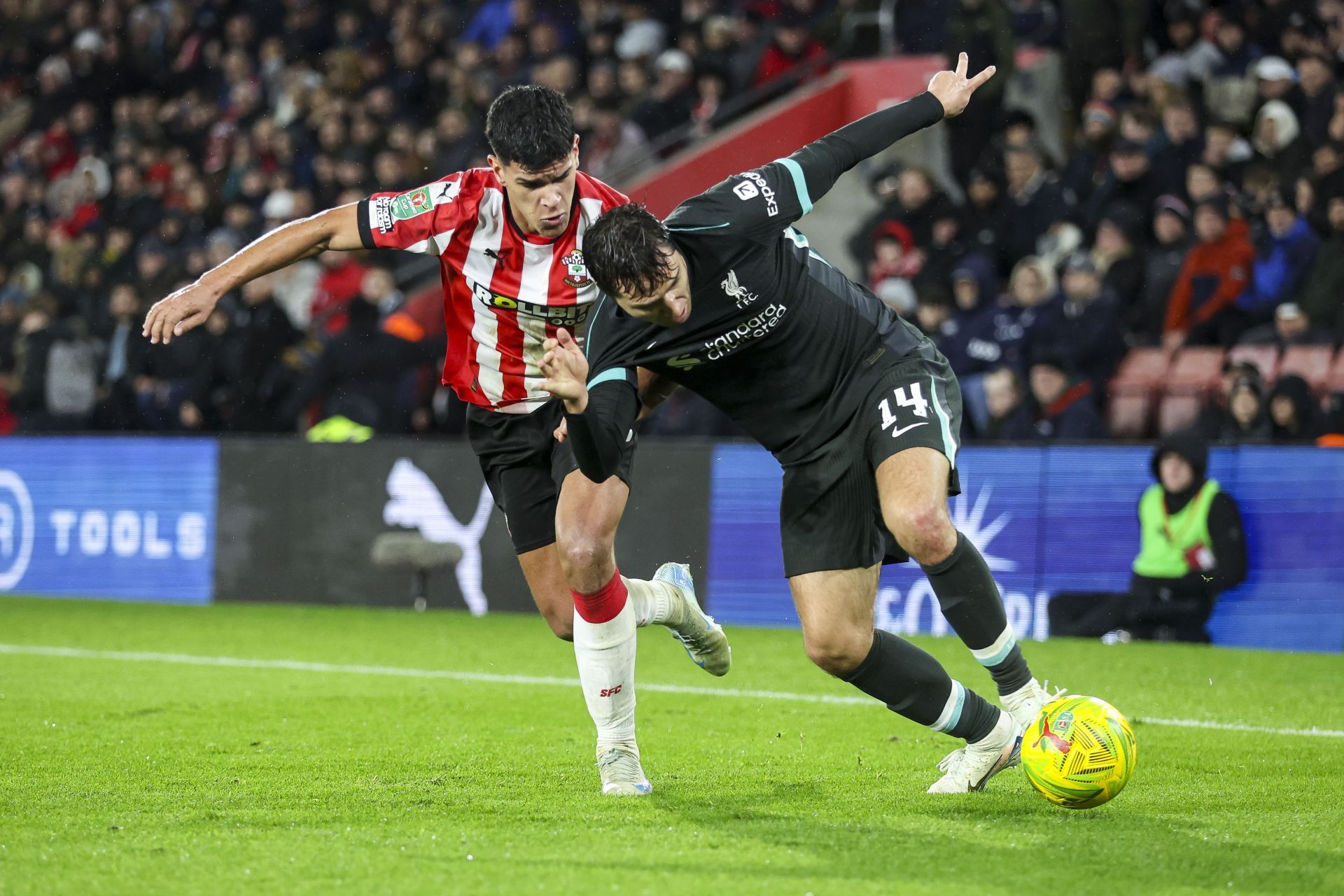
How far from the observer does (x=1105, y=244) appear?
37.7ft

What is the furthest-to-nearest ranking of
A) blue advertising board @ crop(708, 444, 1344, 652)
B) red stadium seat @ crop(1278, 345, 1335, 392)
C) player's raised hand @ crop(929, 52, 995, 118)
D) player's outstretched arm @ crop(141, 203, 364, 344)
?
red stadium seat @ crop(1278, 345, 1335, 392)
blue advertising board @ crop(708, 444, 1344, 652)
player's raised hand @ crop(929, 52, 995, 118)
player's outstretched arm @ crop(141, 203, 364, 344)

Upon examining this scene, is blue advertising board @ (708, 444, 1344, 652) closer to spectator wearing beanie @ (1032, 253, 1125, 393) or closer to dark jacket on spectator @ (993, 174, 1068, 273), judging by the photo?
spectator wearing beanie @ (1032, 253, 1125, 393)

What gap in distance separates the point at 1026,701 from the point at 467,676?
4.11 metres

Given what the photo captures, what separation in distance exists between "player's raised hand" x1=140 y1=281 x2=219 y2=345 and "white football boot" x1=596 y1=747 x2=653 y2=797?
1829mm

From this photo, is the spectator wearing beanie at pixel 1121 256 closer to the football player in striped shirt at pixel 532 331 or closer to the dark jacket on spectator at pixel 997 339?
the dark jacket on spectator at pixel 997 339

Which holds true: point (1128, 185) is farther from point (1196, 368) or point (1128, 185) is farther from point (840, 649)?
point (840, 649)

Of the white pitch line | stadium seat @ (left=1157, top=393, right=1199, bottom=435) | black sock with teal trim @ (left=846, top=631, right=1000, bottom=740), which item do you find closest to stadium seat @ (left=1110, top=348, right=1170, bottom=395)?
stadium seat @ (left=1157, top=393, right=1199, bottom=435)

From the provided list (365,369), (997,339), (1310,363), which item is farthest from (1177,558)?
(365,369)

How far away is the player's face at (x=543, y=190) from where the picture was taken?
16.4 ft

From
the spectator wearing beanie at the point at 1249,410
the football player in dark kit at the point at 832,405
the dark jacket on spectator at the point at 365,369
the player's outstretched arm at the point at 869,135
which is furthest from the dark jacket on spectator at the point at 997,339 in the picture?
the football player in dark kit at the point at 832,405

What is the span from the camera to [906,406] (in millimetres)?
4902

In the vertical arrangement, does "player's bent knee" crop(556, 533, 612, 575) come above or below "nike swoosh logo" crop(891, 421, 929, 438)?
below

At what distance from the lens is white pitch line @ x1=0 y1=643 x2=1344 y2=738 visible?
6465mm

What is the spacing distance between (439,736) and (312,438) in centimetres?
667
